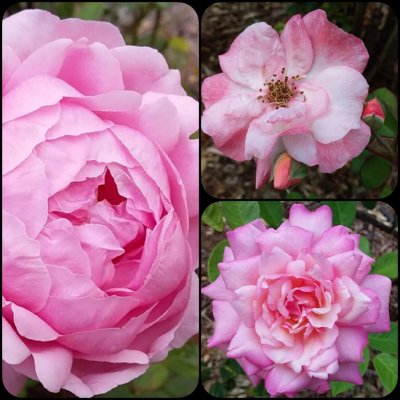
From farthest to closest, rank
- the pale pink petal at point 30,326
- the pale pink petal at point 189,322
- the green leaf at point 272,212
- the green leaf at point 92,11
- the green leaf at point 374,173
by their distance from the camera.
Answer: the green leaf at point 92,11
the green leaf at point 374,173
the green leaf at point 272,212
the pale pink petal at point 189,322
the pale pink petal at point 30,326

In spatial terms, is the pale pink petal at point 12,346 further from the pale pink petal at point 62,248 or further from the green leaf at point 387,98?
the green leaf at point 387,98

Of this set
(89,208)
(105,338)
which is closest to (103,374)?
(105,338)

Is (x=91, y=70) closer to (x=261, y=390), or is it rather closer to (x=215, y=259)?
(x=215, y=259)

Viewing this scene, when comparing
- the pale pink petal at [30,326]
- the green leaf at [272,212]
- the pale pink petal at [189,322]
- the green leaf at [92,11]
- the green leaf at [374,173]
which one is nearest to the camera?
the pale pink petal at [30,326]

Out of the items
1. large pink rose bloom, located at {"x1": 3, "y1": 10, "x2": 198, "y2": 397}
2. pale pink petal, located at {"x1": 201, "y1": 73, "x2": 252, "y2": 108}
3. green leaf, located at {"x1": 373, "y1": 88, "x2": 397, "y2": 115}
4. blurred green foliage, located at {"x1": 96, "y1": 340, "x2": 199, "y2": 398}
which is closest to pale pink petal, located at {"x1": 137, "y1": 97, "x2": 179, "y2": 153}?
large pink rose bloom, located at {"x1": 3, "y1": 10, "x2": 198, "y2": 397}

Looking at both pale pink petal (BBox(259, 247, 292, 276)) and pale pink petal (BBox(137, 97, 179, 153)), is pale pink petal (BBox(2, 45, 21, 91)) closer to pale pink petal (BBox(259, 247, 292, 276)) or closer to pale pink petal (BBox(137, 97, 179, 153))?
pale pink petal (BBox(137, 97, 179, 153))

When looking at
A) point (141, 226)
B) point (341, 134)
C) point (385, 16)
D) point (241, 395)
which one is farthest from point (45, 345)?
point (385, 16)

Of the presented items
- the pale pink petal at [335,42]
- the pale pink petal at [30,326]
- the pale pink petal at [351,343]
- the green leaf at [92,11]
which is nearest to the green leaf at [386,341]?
the pale pink petal at [351,343]
